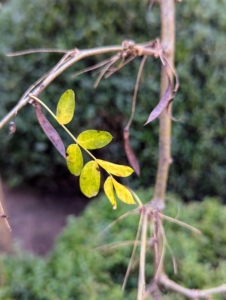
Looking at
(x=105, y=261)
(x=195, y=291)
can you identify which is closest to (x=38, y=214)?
(x=105, y=261)

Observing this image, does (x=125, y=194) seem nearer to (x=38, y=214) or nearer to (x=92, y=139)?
(x=92, y=139)

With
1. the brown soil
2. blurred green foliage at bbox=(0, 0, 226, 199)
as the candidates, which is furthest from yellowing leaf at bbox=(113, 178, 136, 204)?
the brown soil

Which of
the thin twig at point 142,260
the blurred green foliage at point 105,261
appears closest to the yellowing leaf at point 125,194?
the thin twig at point 142,260

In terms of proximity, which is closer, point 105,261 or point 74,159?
point 74,159

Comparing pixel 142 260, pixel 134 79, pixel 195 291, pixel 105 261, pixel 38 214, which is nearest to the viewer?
pixel 142 260

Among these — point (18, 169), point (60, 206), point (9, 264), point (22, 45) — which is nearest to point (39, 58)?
point (22, 45)
